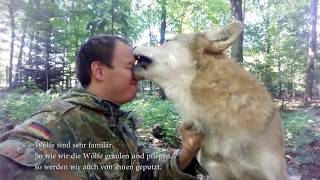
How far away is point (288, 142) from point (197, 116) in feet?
17.1

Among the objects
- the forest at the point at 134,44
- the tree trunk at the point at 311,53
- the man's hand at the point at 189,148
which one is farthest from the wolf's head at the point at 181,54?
the tree trunk at the point at 311,53

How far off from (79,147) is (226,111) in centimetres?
90

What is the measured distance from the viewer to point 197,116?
87.2 inches

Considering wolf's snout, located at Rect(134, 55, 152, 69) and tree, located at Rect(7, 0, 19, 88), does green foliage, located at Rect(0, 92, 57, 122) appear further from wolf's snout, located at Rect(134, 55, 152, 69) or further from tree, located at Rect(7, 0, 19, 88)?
wolf's snout, located at Rect(134, 55, 152, 69)

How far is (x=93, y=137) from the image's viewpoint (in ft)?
6.29

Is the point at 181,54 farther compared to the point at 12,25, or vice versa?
the point at 12,25

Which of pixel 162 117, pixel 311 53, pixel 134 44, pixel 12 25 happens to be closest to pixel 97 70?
pixel 134 44

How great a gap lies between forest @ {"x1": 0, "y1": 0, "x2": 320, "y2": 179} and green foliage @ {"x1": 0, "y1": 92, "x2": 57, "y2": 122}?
20mm

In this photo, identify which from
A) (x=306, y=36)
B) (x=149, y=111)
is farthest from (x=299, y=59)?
(x=149, y=111)

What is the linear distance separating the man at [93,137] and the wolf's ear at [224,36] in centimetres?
57

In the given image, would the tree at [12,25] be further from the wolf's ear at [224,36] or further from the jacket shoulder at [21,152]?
the jacket shoulder at [21,152]

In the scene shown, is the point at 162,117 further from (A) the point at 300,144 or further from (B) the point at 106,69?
(B) the point at 106,69

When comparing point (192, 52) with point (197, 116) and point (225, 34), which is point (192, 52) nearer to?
point (225, 34)

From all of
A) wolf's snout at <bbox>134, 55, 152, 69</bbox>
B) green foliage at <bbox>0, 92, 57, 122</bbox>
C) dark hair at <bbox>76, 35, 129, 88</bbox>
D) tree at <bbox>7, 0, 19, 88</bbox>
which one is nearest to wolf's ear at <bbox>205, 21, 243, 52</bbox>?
wolf's snout at <bbox>134, 55, 152, 69</bbox>
